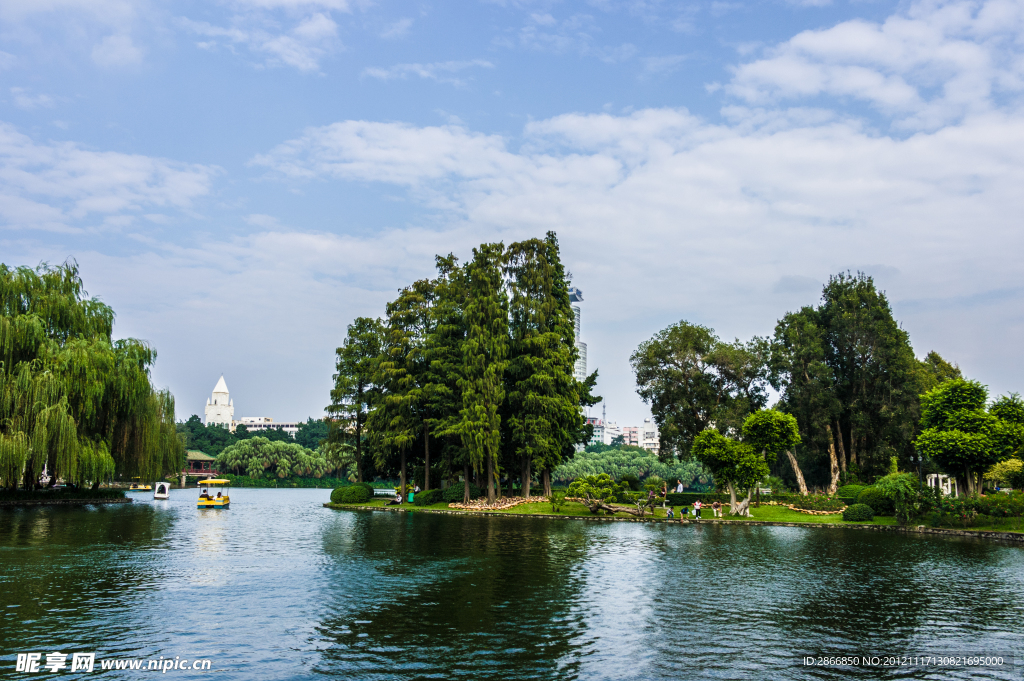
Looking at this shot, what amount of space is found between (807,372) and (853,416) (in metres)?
6.01

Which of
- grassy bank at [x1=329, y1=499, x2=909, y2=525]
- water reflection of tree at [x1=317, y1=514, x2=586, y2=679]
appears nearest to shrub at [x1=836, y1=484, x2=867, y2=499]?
grassy bank at [x1=329, y1=499, x2=909, y2=525]

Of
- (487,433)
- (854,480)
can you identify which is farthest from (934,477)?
(487,433)

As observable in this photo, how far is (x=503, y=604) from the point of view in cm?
1936

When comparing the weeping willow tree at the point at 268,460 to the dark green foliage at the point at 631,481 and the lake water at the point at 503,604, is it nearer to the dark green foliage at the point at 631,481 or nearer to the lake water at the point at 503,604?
the dark green foliage at the point at 631,481

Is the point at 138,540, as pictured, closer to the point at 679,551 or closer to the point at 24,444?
the point at 24,444

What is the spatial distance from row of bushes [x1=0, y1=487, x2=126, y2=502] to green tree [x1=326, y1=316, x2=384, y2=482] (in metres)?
19.9

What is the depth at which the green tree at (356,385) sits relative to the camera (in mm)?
68062

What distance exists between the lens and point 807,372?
71188 mm

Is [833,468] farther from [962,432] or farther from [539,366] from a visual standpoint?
[539,366]

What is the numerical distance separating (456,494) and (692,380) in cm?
2821

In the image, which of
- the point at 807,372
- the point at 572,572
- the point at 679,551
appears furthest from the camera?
the point at 807,372

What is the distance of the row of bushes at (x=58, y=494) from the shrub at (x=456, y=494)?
28.9 meters

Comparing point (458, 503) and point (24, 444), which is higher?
point (24, 444)

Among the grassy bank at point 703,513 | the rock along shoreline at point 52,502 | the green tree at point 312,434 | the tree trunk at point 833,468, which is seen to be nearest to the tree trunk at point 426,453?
the grassy bank at point 703,513
